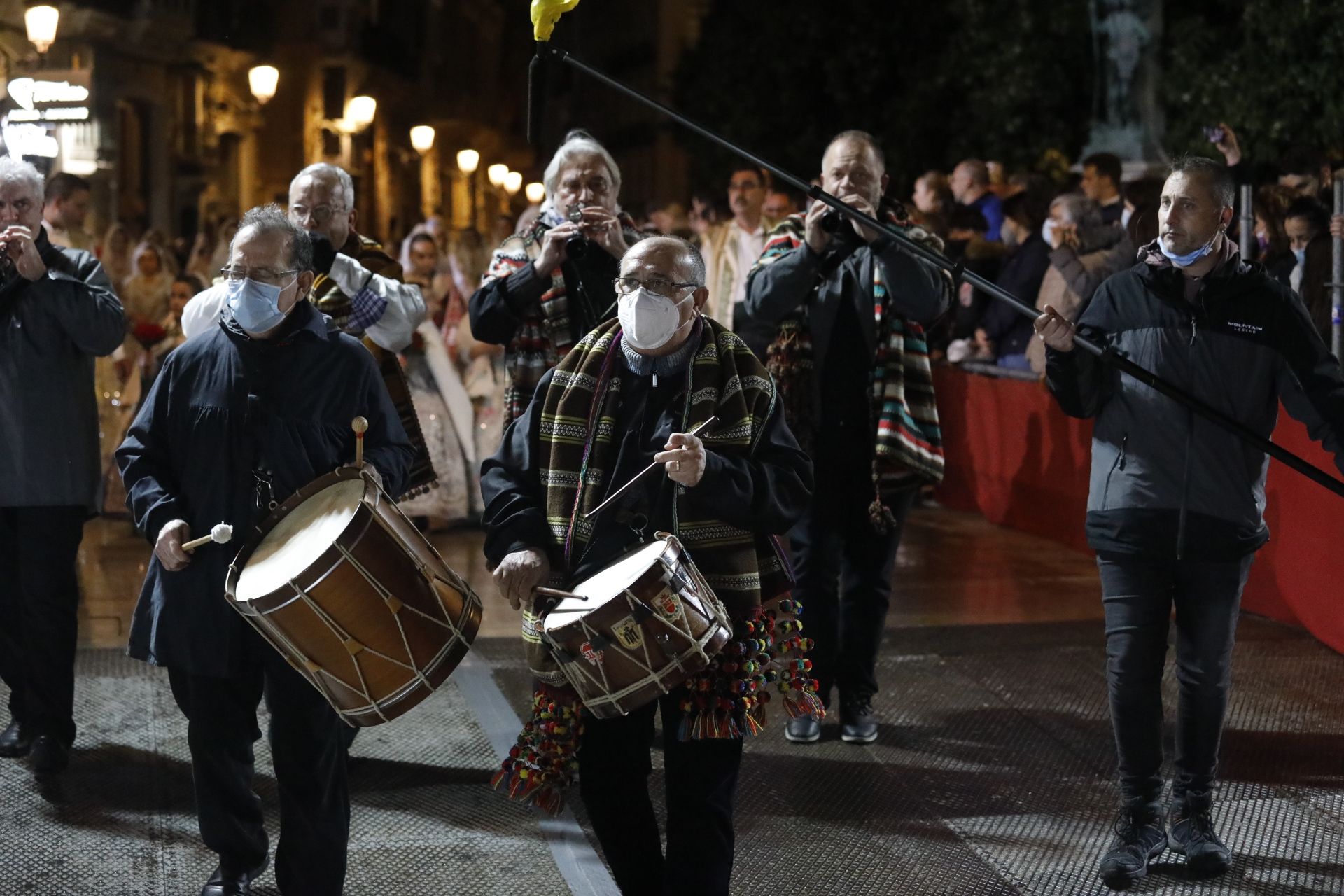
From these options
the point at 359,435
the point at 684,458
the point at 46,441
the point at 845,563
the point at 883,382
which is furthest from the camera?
the point at 845,563

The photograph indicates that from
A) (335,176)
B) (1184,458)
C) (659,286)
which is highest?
(335,176)

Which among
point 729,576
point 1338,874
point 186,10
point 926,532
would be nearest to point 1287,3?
point 926,532

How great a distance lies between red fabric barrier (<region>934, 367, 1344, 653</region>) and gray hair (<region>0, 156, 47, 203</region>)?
16.5ft

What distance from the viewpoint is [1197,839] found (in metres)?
5.08

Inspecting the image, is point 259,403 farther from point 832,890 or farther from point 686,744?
point 832,890

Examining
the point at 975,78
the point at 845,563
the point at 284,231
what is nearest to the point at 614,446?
the point at 284,231

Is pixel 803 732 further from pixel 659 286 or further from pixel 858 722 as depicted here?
pixel 659 286

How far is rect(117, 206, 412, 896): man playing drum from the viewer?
4496mm

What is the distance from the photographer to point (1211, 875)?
5043mm

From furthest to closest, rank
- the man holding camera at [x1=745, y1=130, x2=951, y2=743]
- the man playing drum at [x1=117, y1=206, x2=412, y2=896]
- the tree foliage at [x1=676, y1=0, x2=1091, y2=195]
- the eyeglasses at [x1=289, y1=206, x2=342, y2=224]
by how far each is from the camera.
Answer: the tree foliage at [x1=676, y1=0, x2=1091, y2=195] < the man holding camera at [x1=745, y1=130, x2=951, y2=743] < the eyeglasses at [x1=289, y1=206, x2=342, y2=224] < the man playing drum at [x1=117, y1=206, x2=412, y2=896]

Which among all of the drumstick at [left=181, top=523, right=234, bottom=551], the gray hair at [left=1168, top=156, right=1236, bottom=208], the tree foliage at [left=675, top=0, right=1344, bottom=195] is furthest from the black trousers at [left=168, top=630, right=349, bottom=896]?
the tree foliage at [left=675, top=0, right=1344, bottom=195]

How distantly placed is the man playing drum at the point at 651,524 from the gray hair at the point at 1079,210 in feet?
21.4

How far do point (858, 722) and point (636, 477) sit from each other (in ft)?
8.30

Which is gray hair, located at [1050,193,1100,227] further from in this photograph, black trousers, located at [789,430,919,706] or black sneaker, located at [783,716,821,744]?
black sneaker, located at [783,716,821,744]
